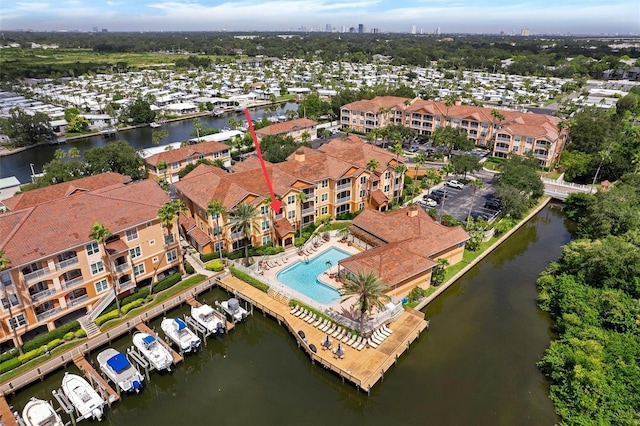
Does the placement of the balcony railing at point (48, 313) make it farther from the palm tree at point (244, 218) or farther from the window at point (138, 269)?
the palm tree at point (244, 218)

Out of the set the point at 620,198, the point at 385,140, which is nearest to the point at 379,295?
the point at 620,198

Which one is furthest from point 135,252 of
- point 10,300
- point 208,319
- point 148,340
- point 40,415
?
point 40,415

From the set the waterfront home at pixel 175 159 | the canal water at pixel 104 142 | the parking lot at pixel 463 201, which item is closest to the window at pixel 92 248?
the waterfront home at pixel 175 159

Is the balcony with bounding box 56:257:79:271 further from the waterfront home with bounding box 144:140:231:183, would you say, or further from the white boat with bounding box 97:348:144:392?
the waterfront home with bounding box 144:140:231:183

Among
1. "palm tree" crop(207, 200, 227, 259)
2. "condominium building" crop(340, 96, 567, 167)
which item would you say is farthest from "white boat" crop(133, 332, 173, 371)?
"condominium building" crop(340, 96, 567, 167)

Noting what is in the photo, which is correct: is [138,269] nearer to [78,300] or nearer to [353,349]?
[78,300]
